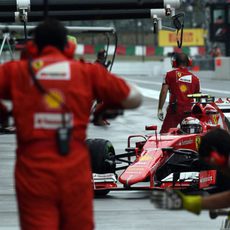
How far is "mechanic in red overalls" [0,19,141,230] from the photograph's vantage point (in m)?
6.39

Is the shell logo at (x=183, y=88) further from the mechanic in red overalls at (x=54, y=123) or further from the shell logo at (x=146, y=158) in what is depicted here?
the mechanic in red overalls at (x=54, y=123)

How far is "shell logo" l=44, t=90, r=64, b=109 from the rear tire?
6.01 m

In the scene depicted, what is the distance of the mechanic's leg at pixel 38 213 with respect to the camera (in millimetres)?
6316

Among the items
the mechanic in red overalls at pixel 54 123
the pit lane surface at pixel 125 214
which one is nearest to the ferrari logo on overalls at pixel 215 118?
the pit lane surface at pixel 125 214

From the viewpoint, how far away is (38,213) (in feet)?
20.9

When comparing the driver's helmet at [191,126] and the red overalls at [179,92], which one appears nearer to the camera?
the driver's helmet at [191,126]

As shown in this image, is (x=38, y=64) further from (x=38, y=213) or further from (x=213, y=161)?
(x=213, y=161)

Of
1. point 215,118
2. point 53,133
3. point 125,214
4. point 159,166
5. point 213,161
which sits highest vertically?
point 53,133

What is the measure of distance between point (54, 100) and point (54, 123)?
5.1 inches

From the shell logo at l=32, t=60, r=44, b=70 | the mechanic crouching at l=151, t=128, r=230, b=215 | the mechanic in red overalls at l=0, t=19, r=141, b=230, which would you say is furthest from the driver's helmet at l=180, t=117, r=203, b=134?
the shell logo at l=32, t=60, r=44, b=70

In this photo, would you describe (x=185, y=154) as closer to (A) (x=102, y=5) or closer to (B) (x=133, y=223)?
(B) (x=133, y=223)

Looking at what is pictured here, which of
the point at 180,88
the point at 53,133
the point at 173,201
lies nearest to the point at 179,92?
the point at 180,88

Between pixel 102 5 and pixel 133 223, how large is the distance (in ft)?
18.1

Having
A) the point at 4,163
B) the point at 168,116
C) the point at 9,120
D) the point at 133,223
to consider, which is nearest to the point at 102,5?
the point at 168,116
